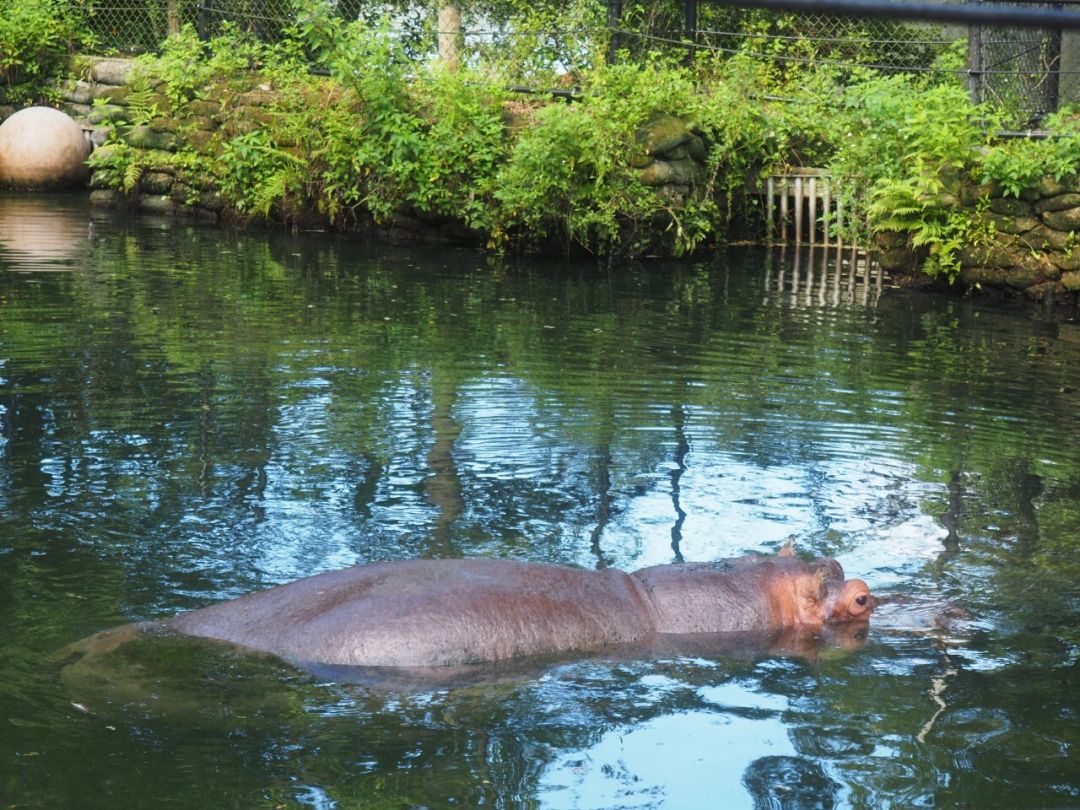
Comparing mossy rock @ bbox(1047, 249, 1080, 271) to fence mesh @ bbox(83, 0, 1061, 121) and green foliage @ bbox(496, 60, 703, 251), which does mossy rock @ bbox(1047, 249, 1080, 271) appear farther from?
green foliage @ bbox(496, 60, 703, 251)

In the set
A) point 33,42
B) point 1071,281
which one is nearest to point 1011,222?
point 1071,281

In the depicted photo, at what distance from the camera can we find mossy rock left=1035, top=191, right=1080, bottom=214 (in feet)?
43.5

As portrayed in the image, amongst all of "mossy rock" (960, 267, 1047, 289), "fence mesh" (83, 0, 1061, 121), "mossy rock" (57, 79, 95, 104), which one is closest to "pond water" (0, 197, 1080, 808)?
"mossy rock" (960, 267, 1047, 289)

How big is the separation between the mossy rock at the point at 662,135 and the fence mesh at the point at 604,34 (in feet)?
5.11

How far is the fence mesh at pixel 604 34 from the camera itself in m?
18.4

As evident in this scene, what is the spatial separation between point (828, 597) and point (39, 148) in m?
18.1

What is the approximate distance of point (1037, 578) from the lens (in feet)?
18.6

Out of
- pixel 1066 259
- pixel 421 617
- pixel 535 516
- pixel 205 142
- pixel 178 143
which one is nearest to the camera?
pixel 421 617

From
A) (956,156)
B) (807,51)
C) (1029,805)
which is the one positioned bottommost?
(1029,805)

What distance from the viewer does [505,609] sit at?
4.52m

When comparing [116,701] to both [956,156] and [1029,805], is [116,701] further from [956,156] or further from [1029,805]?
[956,156]

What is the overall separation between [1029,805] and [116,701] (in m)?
2.73

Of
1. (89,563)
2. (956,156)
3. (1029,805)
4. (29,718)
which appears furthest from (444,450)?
(956,156)

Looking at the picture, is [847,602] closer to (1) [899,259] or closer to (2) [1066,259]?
(2) [1066,259]
